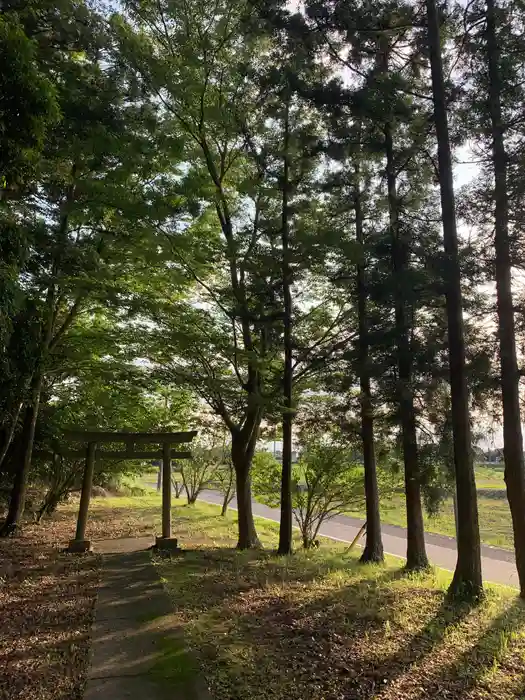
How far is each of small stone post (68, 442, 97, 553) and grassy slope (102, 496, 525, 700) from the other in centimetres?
196

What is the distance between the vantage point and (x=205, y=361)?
10.1m

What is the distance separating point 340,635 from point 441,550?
12.0 metres

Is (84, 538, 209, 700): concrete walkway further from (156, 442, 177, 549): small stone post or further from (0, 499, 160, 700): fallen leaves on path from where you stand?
(156, 442, 177, 549): small stone post

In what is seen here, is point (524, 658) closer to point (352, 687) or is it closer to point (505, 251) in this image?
point (352, 687)

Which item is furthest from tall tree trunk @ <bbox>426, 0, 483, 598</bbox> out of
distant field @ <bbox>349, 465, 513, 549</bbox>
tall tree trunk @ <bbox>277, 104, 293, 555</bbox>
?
distant field @ <bbox>349, 465, 513, 549</bbox>

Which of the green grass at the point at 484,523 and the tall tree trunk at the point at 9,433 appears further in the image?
the green grass at the point at 484,523

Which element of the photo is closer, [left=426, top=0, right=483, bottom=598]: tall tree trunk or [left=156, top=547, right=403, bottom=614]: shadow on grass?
[left=156, top=547, right=403, bottom=614]: shadow on grass

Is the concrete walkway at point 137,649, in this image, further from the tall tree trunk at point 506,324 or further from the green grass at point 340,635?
the tall tree trunk at point 506,324

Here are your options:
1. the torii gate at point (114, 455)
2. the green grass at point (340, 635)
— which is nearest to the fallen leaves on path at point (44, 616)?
the torii gate at point (114, 455)

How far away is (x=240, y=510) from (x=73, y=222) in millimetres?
7158

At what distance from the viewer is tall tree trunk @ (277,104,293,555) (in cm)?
918

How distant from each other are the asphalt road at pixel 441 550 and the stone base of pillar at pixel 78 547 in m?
8.76

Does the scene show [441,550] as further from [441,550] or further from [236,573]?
[236,573]

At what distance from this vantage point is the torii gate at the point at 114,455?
9188 mm
